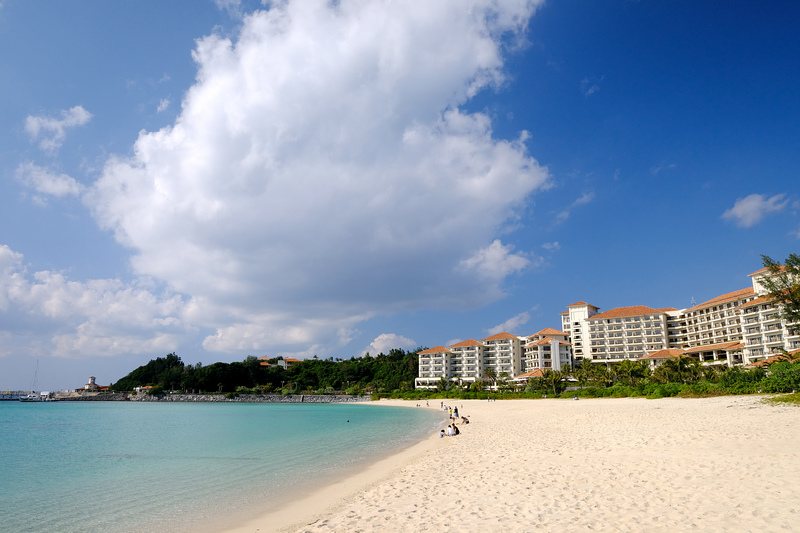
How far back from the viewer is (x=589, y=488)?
35.2ft

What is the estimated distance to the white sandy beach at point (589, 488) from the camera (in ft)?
27.5

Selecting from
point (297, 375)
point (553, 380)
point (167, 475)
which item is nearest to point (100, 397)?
point (297, 375)

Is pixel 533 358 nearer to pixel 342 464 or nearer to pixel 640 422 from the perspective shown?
pixel 640 422

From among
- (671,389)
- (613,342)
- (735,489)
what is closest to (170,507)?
(735,489)

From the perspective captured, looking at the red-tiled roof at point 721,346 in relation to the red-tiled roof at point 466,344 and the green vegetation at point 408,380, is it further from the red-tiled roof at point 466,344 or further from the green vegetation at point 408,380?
the red-tiled roof at point 466,344

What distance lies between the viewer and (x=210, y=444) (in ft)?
97.3

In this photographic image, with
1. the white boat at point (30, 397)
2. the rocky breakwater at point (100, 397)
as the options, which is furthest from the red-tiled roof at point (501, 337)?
the white boat at point (30, 397)

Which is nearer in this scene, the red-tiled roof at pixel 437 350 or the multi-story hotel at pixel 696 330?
the multi-story hotel at pixel 696 330

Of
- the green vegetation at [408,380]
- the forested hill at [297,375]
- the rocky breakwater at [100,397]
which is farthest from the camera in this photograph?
the rocky breakwater at [100,397]

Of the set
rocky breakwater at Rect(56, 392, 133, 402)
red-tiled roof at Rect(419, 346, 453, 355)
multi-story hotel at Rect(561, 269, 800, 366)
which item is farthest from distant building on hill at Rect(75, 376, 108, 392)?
multi-story hotel at Rect(561, 269, 800, 366)

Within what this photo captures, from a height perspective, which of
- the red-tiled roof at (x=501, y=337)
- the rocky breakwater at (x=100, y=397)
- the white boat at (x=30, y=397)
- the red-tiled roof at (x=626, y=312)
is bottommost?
the white boat at (x=30, y=397)

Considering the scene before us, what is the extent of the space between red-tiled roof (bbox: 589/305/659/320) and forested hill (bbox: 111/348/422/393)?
5007 cm

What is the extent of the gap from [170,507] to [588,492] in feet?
38.9

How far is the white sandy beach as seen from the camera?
839 centimetres
